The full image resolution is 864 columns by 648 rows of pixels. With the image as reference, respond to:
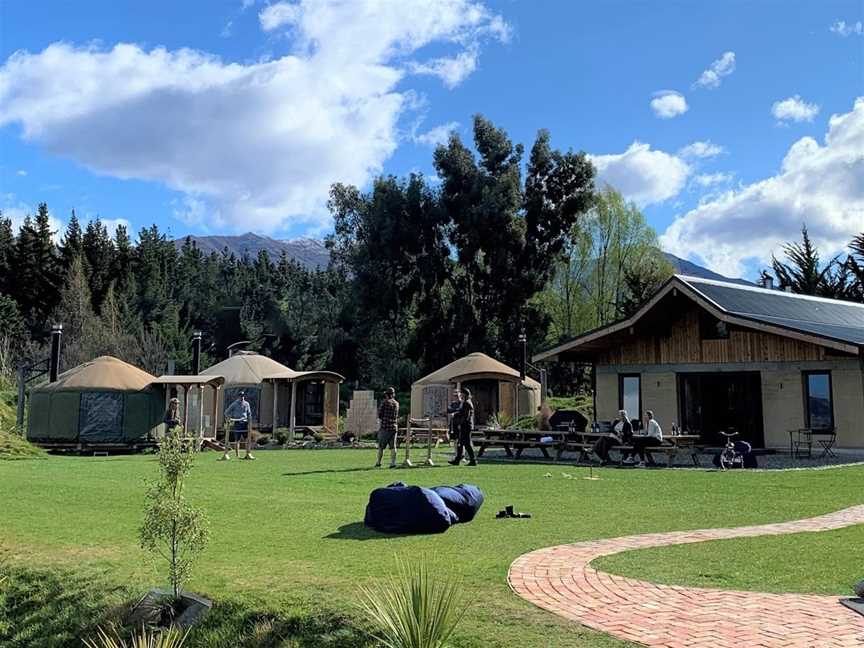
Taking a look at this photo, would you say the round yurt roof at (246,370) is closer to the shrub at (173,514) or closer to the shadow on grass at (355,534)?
the shadow on grass at (355,534)

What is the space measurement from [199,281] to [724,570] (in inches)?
2136

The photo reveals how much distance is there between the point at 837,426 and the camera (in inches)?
730

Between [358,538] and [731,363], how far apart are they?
15.3 meters

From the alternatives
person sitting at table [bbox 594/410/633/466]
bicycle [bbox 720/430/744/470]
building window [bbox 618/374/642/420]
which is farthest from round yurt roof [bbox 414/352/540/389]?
bicycle [bbox 720/430/744/470]

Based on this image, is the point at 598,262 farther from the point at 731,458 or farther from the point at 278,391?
the point at 731,458

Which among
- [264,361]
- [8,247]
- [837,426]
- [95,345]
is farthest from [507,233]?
[8,247]

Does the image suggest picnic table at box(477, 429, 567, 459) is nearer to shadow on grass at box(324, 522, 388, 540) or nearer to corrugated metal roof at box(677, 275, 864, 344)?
corrugated metal roof at box(677, 275, 864, 344)

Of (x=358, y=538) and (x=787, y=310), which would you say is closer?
(x=358, y=538)

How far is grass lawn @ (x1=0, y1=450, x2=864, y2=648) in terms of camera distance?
5.35m

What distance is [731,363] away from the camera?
66.7ft

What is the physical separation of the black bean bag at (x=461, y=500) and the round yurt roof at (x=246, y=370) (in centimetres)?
2227

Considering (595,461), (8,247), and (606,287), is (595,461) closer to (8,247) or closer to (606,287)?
(606,287)

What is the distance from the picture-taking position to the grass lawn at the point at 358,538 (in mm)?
5348

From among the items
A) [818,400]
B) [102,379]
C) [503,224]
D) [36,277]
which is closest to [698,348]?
[818,400]
